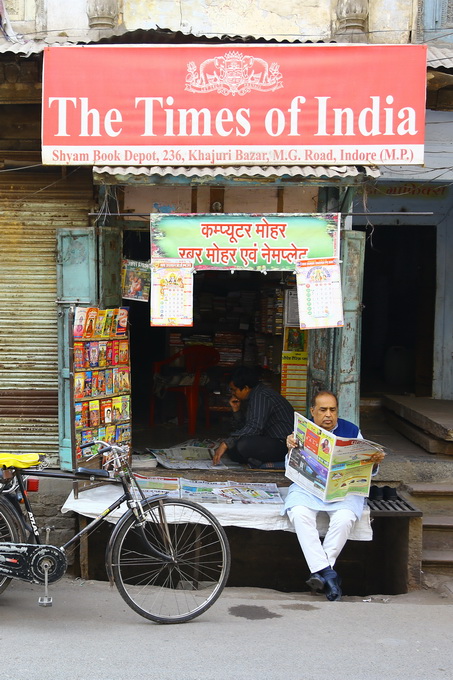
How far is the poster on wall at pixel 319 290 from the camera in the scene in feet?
19.6

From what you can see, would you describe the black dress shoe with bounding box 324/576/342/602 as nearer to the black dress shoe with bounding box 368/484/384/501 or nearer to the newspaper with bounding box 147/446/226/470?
the black dress shoe with bounding box 368/484/384/501

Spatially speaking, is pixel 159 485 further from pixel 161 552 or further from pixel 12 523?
pixel 12 523

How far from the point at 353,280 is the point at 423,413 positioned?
2015mm

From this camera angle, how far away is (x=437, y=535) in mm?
6219

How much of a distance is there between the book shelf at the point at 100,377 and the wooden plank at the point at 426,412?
2.98 metres

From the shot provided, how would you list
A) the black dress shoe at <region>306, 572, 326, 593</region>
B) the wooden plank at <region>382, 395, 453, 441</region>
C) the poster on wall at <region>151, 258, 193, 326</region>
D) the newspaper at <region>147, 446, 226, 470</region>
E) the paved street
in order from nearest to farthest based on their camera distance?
the paved street < the black dress shoe at <region>306, 572, 326, 593</region> < the poster on wall at <region>151, 258, 193, 326</region> < the newspaper at <region>147, 446, 226, 470</region> < the wooden plank at <region>382, 395, 453, 441</region>

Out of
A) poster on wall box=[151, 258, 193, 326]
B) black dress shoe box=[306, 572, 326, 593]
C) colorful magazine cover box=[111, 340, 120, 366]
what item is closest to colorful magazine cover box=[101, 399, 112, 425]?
colorful magazine cover box=[111, 340, 120, 366]

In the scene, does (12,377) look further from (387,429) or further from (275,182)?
(387,429)

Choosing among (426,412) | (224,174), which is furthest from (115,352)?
(426,412)

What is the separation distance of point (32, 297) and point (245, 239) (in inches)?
87.0

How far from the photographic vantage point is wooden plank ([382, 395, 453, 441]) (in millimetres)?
7020

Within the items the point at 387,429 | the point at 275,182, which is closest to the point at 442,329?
the point at 387,429

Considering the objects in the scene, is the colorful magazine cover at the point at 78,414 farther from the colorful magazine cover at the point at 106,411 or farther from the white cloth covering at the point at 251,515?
the white cloth covering at the point at 251,515

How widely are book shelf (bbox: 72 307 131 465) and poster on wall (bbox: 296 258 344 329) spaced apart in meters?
1.66
